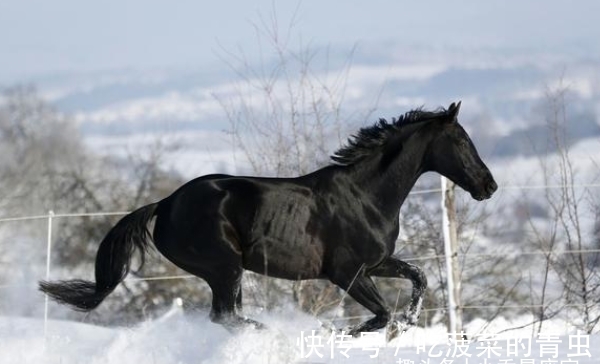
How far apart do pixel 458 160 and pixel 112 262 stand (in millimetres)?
2213

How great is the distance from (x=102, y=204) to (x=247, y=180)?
1709cm

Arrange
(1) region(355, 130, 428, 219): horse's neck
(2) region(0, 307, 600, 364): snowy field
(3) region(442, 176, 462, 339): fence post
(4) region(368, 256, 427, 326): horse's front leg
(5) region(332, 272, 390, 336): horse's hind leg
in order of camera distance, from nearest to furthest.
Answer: (2) region(0, 307, 600, 364): snowy field
(5) region(332, 272, 390, 336): horse's hind leg
(4) region(368, 256, 427, 326): horse's front leg
(1) region(355, 130, 428, 219): horse's neck
(3) region(442, 176, 462, 339): fence post

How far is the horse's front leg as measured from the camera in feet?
21.0

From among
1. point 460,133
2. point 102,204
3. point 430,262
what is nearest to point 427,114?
point 460,133

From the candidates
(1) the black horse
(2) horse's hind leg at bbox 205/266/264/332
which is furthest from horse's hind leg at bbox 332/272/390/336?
(2) horse's hind leg at bbox 205/266/264/332

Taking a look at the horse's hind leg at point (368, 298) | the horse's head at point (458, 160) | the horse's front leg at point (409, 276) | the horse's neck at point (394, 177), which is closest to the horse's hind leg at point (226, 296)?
the horse's hind leg at point (368, 298)

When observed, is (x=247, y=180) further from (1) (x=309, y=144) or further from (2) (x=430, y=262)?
(2) (x=430, y=262)

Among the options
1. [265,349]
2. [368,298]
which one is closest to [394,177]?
[368,298]

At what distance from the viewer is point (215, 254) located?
250 inches

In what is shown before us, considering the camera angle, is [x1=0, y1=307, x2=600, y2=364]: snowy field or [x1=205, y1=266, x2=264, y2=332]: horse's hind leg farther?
[x1=205, y1=266, x2=264, y2=332]: horse's hind leg

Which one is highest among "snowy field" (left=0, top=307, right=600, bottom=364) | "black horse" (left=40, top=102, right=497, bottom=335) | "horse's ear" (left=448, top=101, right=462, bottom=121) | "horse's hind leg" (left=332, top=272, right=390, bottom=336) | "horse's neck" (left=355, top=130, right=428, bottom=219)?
"horse's ear" (left=448, top=101, right=462, bottom=121)

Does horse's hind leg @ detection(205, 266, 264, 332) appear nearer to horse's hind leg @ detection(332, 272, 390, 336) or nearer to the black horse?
the black horse

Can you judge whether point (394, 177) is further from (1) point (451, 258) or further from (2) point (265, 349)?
(1) point (451, 258)

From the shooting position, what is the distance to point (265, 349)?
5.88m
